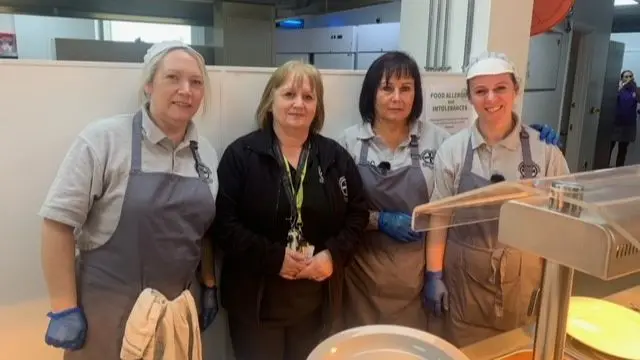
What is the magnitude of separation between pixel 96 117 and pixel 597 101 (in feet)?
18.3

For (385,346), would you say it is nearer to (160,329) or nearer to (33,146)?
(160,329)

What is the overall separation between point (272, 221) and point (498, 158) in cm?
74

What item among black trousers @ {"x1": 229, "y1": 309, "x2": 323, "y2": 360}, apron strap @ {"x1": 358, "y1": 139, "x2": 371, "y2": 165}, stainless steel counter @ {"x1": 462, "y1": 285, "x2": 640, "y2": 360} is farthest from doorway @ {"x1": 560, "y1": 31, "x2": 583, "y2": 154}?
stainless steel counter @ {"x1": 462, "y1": 285, "x2": 640, "y2": 360}

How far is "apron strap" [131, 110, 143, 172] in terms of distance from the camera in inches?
49.8

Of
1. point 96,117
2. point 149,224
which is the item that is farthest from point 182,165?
point 96,117

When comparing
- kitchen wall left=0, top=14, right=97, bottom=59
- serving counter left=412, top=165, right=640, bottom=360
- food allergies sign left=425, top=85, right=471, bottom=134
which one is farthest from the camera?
kitchen wall left=0, top=14, right=97, bottom=59

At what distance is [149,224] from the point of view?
1.26 metres

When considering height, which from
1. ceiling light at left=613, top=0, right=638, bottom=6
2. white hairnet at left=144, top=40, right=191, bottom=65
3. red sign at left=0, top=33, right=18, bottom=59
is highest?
ceiling light at left=613, top=0, right=638, bottom=6

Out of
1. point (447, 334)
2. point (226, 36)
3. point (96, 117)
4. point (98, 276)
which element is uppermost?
point (226, 36)

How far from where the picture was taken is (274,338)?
1.58 metres

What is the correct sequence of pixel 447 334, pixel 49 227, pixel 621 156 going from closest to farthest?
pixel 49 227
pixel 447 334
pixel 621 156

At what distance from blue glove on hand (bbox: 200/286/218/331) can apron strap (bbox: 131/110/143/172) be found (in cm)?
51

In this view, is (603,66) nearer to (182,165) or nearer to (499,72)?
→ (499,72)

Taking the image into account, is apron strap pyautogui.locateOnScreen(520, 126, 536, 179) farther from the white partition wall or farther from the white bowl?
the white partition wall
